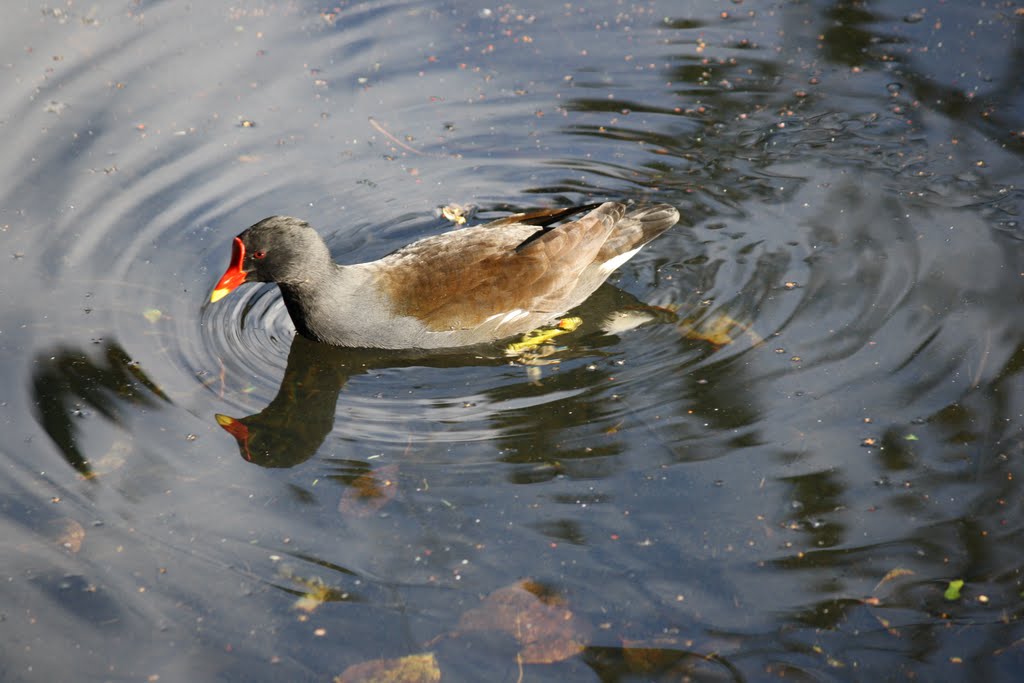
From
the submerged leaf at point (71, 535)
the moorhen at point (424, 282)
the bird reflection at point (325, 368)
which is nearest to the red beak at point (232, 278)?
the moorhen at point (424, 282)

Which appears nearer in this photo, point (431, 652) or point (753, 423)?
point (431, 652)

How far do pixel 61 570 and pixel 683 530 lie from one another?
8.16 feet

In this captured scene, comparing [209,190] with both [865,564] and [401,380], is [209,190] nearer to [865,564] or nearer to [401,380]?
[401,380]

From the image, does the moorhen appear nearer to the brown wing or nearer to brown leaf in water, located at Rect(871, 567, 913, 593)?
the brown wing

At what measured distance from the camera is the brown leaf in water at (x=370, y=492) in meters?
4.45

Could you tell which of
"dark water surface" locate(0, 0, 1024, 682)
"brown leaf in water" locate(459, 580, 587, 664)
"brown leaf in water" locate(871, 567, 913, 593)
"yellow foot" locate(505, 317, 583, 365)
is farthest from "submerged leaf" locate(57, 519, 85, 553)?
"brown leaf in water" locate(871, 567, 913, 593)

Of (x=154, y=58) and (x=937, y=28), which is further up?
(x=154, y=58)

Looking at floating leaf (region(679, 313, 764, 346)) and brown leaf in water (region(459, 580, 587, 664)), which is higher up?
floating leaf (region(679, 313, 764, 346))

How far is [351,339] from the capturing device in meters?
5.47

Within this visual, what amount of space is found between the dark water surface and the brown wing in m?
0.27

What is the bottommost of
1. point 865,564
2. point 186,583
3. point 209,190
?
point 865,564

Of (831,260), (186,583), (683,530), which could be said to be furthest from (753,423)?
(186,583)

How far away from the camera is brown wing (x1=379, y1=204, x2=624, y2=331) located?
5.41m

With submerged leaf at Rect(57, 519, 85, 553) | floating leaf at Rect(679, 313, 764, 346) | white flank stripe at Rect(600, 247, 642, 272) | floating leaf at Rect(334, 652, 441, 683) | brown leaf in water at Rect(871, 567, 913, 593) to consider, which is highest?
white flank stripe at Rect(600, 247, 642, 272)
